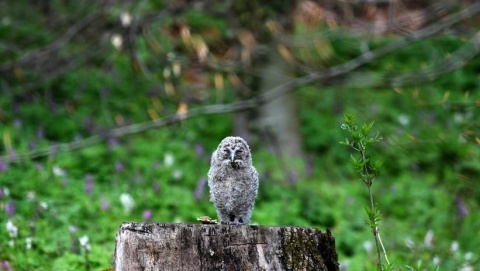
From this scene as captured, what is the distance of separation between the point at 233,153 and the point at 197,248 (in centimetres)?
74

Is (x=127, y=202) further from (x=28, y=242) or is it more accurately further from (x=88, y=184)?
(x=28, y=242)

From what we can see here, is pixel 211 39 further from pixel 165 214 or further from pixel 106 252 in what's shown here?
pixel 106 252

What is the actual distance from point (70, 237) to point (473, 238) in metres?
4.79

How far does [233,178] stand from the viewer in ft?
15.7

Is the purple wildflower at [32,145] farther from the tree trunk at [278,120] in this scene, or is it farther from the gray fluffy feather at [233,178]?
the gray fluffy feather at [233,178]

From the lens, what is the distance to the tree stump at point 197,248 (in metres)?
4.24

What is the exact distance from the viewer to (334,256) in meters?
4.58

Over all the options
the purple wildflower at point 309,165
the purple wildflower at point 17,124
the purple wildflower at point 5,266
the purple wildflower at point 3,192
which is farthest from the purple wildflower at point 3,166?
the purple wildflower at point 309,165

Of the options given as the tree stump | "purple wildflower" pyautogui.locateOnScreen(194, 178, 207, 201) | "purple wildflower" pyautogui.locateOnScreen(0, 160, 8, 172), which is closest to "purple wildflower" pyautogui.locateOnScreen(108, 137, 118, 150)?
Result: "purple wildflower" pyautogui.locateOnScreen(194, 178, 207, 201)

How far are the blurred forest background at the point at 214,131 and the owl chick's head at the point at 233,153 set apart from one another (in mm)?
2025

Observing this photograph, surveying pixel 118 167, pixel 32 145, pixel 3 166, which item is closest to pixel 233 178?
pixel 3 166

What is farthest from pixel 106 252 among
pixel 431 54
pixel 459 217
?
pixel 431 54

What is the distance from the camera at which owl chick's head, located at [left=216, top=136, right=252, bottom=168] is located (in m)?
4.70

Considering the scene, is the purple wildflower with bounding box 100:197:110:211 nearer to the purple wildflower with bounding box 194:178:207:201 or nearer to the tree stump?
the purple wildflower with bounding box 194:178:207:201
